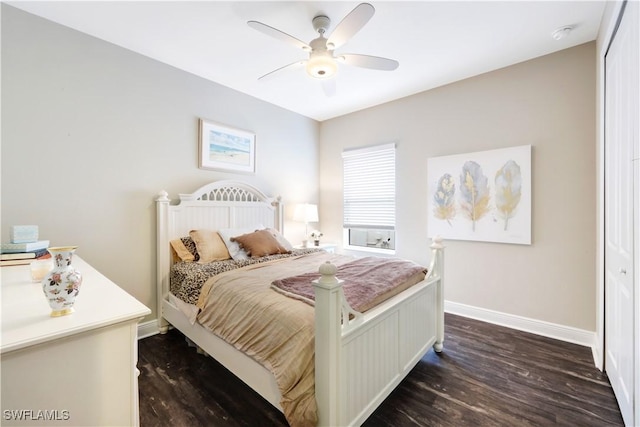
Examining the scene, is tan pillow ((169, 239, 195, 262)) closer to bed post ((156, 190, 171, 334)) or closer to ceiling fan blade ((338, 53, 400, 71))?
bed post ((156, 190, 171, 334))

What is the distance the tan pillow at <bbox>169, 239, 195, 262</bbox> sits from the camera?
268 cm

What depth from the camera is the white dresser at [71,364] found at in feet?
2.55

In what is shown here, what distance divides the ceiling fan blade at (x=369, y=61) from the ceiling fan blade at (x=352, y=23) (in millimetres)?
159

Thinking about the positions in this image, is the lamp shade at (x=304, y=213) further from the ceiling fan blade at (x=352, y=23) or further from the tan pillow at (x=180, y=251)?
the ceiling fan blade at (x=352, y=23)

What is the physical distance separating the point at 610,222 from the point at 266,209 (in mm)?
3343

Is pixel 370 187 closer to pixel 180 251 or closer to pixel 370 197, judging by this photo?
pixel 370 197

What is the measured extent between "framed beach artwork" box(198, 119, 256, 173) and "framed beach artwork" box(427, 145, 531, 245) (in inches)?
92.2

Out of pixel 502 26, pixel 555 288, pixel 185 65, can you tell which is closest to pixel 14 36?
pixel 185 65

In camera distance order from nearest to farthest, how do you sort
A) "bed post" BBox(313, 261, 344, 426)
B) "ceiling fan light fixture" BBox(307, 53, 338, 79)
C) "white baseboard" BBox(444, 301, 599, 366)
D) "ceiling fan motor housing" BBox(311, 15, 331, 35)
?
"bed post" BBox(313, 261, 344, 426), "ceiling fan light fixture" BBox(307, 53, 338, 79), "ceiling fan motor housing" BBox(311, 15, 331, 35), "white baseboard" BBox(444, 301, 599, 366)

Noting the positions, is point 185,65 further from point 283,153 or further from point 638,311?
point 638,311

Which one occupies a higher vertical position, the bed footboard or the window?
the window

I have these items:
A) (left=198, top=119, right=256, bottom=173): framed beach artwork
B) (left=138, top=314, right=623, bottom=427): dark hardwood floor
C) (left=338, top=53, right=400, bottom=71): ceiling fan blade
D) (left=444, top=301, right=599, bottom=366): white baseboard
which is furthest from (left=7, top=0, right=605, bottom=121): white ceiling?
(left=138, top=314, right=623, bottom=427): dark hardwood floor

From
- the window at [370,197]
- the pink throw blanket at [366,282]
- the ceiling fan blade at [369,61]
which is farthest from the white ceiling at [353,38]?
the pink throw blanket at [366,282]

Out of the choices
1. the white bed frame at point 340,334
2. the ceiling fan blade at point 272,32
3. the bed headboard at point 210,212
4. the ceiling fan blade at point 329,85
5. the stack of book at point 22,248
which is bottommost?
the white bed frame at point 340,334
